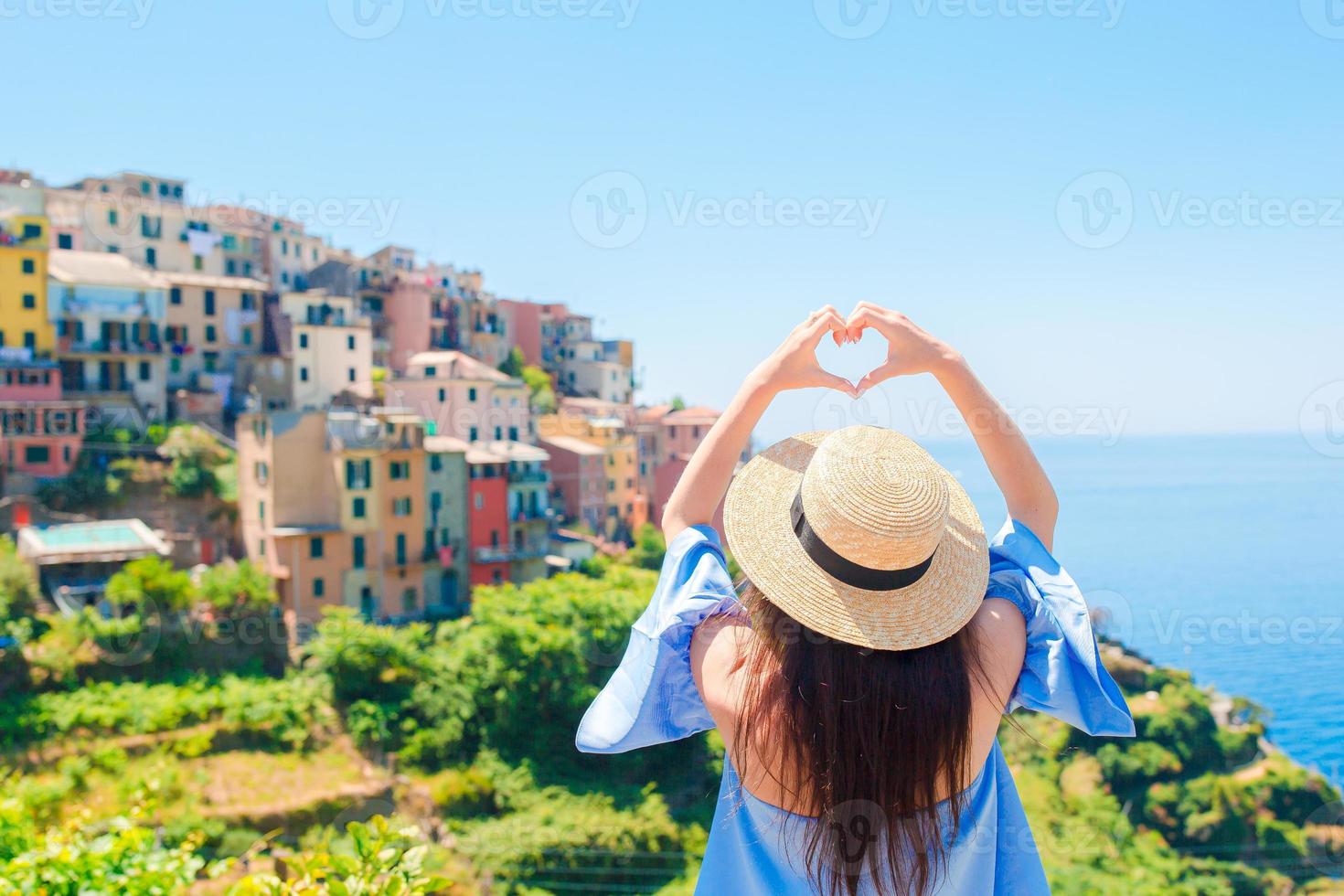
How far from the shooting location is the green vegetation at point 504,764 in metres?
13.3

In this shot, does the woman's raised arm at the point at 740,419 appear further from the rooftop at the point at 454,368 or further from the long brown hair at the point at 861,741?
the rooftop at the point at 454,368

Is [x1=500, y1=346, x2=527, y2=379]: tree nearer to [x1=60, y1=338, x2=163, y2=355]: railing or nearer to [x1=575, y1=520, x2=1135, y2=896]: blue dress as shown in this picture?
[x1=60, y1=338, x2=163, y2=355]: railing

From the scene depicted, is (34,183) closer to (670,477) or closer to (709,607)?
(670,477)

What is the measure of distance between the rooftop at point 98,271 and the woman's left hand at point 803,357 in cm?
2604

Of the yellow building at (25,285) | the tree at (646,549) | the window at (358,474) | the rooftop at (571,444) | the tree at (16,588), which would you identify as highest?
the yellow building at (25,285)

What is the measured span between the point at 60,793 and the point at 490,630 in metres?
6.73

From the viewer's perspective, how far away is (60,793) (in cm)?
1289

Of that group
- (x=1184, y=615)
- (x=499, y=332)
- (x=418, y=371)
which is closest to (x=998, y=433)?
(x=1184, y=615)

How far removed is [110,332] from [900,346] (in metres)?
26.1

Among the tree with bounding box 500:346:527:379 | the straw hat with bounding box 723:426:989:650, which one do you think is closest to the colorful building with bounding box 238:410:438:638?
the tree with bounding box 500:346:527:379

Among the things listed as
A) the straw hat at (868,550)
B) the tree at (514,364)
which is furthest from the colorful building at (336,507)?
the straw hat at (868,550)

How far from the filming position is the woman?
1.13 m

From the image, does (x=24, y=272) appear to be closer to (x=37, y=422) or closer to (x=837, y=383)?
(x=37, y=422)

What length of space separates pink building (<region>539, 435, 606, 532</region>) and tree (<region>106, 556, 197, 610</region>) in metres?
9.85
